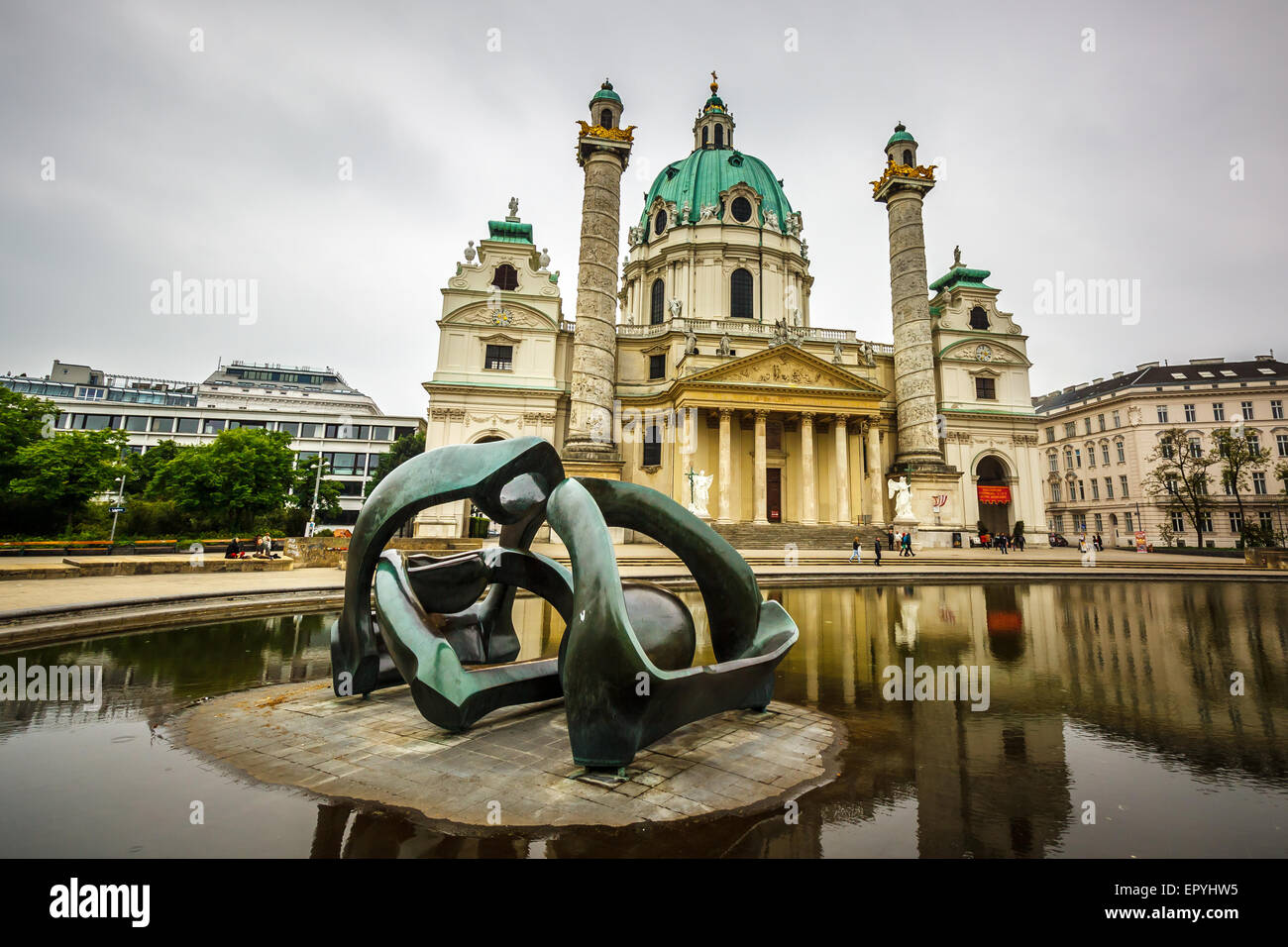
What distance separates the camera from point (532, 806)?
3.58 metres

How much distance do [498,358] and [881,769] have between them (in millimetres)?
33843

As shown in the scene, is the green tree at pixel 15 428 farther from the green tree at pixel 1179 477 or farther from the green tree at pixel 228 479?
the green tree at pixel 1179 477

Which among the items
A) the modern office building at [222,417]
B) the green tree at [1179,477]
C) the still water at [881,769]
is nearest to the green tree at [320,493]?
the modern office building at [222,417]

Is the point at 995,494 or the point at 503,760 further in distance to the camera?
the point at 995,494

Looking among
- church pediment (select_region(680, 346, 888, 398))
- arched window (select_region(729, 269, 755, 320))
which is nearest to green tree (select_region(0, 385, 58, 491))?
church pediment (select_region(680, 346, 888, 398))

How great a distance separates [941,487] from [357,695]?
3475 centimetres

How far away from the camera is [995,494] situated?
37.8 metres

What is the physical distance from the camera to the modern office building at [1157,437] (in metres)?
42.8

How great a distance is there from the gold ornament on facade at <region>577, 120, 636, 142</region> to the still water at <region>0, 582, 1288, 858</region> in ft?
107

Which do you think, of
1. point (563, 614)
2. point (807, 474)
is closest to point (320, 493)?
point (807, 474)

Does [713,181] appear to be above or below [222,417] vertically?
above

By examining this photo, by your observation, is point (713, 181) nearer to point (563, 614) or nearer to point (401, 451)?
point (401, 451)

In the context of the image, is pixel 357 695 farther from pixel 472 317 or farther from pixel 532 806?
pixel 472 317

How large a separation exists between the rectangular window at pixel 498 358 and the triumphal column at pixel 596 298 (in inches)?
203
